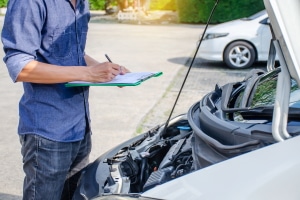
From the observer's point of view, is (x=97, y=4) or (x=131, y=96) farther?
(x=97, y=4)

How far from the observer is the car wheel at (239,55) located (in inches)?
417

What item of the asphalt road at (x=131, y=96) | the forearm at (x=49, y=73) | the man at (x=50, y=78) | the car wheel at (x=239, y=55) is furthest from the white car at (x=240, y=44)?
the forearm at (x=49, y=73)

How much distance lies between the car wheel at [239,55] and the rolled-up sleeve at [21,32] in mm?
8719

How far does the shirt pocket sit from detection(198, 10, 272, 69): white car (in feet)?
27.7

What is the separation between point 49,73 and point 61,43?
20 cm

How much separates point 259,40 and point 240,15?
11113mm

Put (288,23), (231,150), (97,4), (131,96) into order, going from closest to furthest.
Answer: (288,23) < (231,150) < (131,96) < (97,4)

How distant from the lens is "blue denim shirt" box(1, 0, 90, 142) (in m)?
2.26

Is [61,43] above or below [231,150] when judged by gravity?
above

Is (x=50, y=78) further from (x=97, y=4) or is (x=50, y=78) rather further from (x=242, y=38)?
A: (x=97, y=4)

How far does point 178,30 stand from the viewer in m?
19.5

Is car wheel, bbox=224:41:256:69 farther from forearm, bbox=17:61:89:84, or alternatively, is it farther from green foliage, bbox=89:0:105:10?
green foliage, bbox=89:0:105:10

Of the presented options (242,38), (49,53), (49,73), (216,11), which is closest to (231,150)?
(49,73)

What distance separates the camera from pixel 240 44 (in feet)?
34.9
